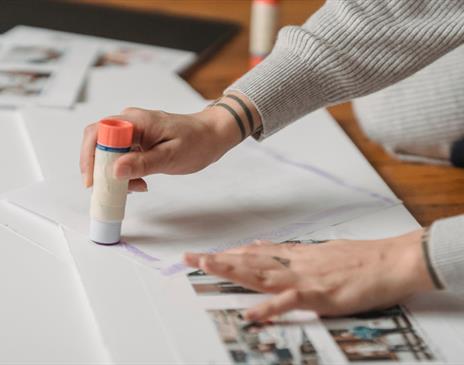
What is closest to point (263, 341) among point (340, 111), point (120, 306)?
point (120, 306)

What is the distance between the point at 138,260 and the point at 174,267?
1.7 inches

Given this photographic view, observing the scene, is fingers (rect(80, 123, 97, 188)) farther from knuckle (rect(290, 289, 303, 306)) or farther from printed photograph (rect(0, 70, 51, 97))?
printed photograph (rect(0, 70, 51, 97))

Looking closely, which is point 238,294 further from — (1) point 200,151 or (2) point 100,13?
(2) point 100,13

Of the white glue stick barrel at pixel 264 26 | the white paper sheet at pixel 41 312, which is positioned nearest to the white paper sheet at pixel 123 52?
the white glue stick barrel at pixel 264 26

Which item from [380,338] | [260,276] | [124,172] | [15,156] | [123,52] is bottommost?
[380,338]

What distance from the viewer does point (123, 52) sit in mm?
1810

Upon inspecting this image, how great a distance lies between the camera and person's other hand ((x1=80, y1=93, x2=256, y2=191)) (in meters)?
1.01

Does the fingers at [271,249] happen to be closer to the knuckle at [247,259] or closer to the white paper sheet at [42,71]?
the knuckle at [247,259]

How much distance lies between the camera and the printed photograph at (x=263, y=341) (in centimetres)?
84

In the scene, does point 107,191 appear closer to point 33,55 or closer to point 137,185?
point 137,185

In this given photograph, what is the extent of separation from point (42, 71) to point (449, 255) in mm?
970

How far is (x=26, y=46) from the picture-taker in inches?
69.7

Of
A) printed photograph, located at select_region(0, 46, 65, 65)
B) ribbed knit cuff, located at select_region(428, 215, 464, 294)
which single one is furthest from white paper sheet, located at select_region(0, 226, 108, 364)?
printed photograph, located at select_region(0, 46, 65, 65)

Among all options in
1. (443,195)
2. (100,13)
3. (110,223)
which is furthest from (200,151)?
(100,13)
